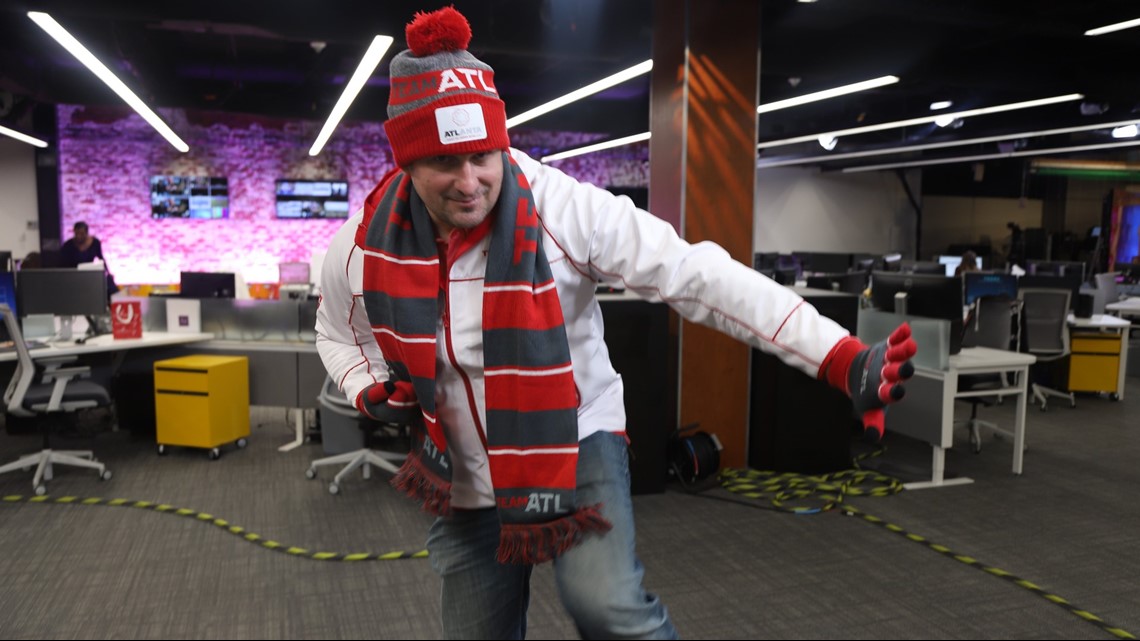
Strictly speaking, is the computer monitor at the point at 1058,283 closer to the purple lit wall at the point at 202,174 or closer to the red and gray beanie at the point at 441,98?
the red and gray beanie at the point at 441,98

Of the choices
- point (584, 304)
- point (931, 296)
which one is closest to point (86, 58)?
point (584, 304)

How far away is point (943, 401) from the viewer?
4.53 metres

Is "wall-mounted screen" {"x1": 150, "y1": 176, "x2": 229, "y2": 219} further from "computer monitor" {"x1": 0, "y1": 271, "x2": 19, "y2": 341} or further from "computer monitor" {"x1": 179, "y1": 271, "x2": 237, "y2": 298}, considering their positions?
"computer monitor" {"x1": 0, "y1": 271, "x2": 19, "y2": 341}

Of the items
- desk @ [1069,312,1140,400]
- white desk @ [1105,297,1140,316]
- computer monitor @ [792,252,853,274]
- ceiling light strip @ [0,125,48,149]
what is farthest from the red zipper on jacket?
computer monitor @ [792,252,853,274]

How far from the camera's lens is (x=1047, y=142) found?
12.4 metres

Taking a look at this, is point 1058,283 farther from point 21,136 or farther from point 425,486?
point 21,136

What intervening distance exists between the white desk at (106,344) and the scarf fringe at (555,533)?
179 inches

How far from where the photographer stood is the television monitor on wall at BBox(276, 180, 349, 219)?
1243 centimetres

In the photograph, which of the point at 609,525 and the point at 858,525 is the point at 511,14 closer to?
the point at 858,525

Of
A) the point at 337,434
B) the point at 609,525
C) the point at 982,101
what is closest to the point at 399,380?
the point at 609,525

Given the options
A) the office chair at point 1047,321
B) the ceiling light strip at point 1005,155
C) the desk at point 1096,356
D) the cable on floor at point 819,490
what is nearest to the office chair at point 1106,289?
the desk at point 1096,356

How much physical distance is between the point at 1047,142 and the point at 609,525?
1367 centimetres

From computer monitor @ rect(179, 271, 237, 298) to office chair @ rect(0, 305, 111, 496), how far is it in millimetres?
1963

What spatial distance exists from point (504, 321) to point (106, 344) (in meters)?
4.85
